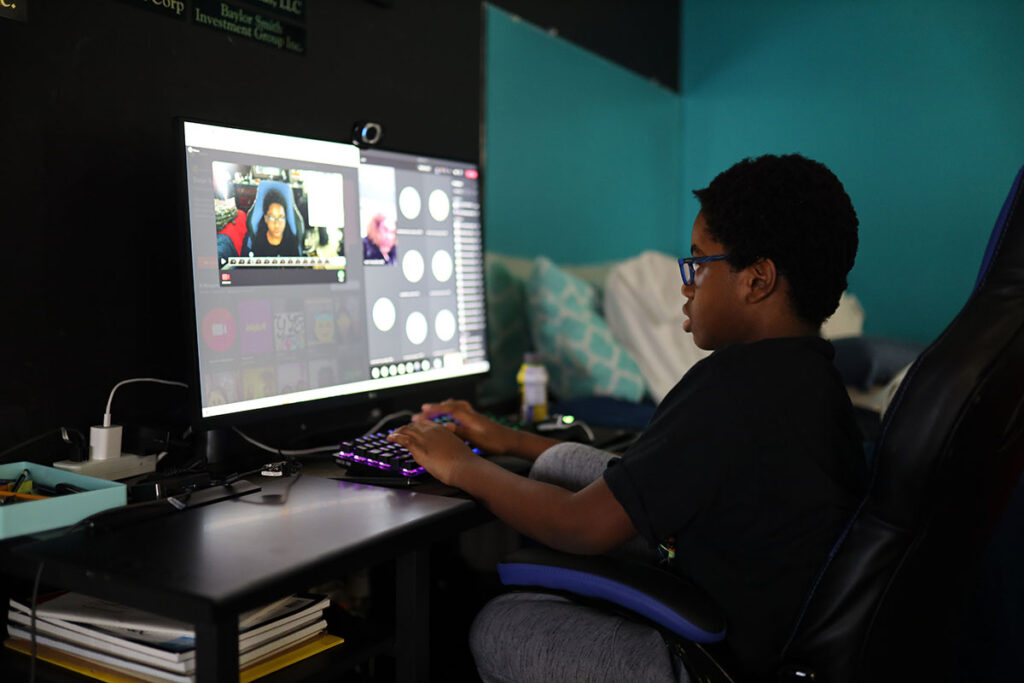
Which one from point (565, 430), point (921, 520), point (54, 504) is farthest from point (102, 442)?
point (921, 520)

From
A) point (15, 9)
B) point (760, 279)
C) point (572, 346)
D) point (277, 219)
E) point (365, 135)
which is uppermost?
point (15, 9)

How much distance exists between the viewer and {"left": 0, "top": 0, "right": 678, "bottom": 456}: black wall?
1.32 metres

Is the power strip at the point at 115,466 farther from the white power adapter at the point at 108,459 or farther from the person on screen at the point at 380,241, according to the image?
the person on screen at the point at 380,241

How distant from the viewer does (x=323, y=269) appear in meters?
1.56

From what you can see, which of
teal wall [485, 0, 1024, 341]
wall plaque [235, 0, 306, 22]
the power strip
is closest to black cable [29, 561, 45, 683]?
the power strip

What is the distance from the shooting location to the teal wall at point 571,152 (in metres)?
2.68

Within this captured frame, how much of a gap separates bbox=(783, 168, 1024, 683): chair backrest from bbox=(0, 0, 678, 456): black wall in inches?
38.0

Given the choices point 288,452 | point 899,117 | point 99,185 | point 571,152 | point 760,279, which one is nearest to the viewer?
point 760,279

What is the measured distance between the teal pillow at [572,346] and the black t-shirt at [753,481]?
1202 millimetres

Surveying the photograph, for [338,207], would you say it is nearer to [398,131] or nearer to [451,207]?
[451,207]

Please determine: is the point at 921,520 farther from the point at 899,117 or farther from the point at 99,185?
the point at 899,117

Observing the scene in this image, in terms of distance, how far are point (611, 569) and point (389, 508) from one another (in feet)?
0.99

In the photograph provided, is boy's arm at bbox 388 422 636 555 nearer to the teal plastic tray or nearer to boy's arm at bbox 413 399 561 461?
boy's arm at bbox 413 399 561 461

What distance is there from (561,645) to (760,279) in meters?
0.55
